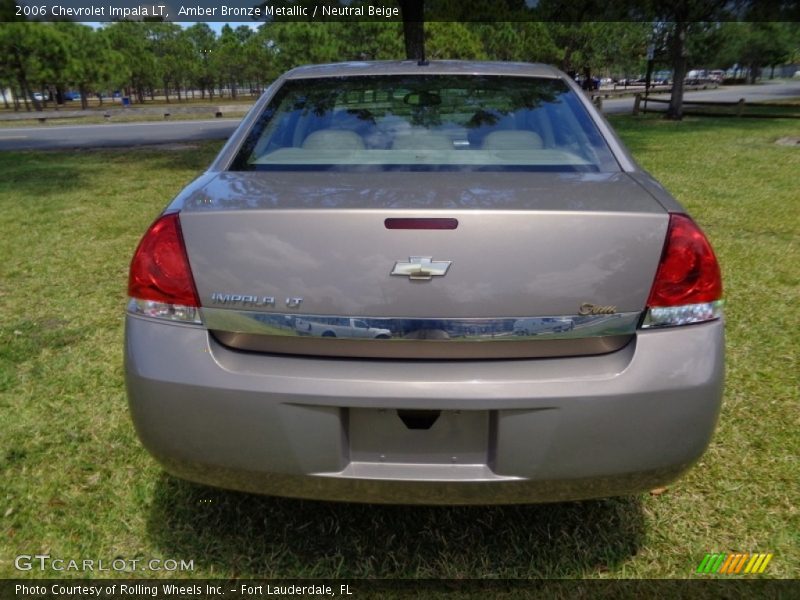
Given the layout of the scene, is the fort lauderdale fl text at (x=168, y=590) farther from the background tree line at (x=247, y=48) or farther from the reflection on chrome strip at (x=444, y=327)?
the background tree line at (x=247, y=48)

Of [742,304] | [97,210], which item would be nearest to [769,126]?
[742,304]

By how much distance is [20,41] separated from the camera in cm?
3812

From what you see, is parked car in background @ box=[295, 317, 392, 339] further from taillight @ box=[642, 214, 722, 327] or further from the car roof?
the car roof

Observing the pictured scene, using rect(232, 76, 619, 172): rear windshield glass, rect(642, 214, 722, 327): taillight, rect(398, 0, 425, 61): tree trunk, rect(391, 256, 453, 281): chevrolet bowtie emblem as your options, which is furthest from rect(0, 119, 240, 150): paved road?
rect(642, 214, 722, 327): taillight

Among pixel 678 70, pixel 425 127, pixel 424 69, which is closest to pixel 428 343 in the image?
pixel 425 127

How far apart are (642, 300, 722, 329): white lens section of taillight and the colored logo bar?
90cm

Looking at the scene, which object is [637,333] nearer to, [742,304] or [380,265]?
[380,265]

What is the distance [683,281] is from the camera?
1740 millimetres

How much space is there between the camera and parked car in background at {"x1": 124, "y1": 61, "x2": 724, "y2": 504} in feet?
5.38

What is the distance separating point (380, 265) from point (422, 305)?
15cm

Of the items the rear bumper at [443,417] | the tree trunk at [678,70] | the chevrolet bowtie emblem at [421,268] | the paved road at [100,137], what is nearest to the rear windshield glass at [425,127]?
the chevrolet bowtie emblem at [421,268]

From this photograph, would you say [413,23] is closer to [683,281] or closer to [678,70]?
[678,70]

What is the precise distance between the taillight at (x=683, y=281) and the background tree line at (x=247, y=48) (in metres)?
29.2

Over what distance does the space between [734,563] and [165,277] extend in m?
2.02
